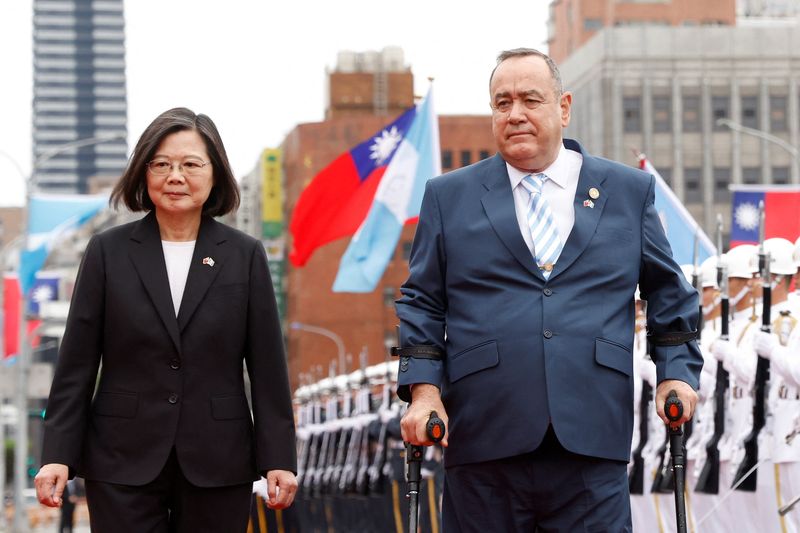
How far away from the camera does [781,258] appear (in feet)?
40.3

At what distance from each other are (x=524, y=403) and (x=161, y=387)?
53.4 inches

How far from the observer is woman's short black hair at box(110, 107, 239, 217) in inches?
252

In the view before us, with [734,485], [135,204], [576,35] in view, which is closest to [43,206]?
[734,485]

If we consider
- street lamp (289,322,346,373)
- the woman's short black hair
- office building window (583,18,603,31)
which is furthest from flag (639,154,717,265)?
office building window (583,18,603,31)

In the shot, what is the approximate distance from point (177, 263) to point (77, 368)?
20.3 inches

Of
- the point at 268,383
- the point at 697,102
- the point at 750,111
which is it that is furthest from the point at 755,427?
the point at 750,111

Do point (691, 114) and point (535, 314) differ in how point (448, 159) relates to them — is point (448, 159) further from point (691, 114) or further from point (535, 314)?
point (535, 314)

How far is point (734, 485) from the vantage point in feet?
37.9

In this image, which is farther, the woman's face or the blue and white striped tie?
the woman's face

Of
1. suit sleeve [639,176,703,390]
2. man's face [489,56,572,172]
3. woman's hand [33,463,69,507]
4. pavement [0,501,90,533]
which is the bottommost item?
pavement [0,501,90,533]

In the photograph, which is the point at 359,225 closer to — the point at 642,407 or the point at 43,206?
the point at 642,407

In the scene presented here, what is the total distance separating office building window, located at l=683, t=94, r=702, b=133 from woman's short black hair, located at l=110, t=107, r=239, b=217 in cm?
8263

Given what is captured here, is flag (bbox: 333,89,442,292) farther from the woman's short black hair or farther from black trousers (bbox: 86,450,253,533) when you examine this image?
black trousers (bbox: 86,450,253,533)

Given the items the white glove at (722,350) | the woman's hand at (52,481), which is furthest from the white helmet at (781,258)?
the woman's hand at (52,481)
